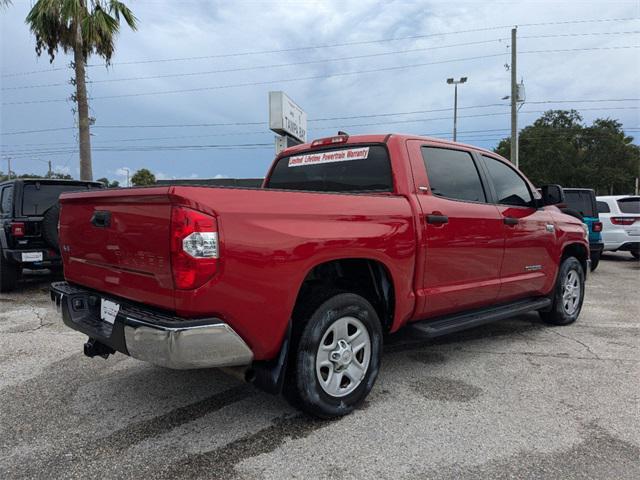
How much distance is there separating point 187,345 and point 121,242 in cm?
78

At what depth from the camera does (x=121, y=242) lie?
2.73 m

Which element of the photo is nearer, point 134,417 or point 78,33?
point 134,417

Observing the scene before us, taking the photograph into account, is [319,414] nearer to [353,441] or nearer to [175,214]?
[353,441]

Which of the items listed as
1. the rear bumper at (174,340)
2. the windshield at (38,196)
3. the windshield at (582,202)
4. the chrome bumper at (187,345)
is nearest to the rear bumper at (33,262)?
the windshield at (38,196)

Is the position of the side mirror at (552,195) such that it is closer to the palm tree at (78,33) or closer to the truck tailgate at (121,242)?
the truck tailgate at (121,242)

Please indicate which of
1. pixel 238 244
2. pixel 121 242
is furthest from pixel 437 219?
pixel 121 242

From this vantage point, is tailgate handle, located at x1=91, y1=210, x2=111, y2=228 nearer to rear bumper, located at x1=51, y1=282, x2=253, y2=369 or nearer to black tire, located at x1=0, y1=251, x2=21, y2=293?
rear bumper, located at x1=51, y1=282, x2=253, y2=369

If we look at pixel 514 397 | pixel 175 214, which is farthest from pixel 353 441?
pixel 175 214

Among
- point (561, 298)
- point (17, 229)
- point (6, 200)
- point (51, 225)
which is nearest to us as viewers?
point (561, 298)

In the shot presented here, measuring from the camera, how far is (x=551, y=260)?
498 centimetres

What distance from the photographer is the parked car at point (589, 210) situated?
9.92m

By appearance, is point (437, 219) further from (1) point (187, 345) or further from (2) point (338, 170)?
(1) point (187, 345)

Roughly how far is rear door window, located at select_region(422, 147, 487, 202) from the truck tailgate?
2115 mm

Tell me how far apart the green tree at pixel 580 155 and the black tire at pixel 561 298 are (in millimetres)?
39569
